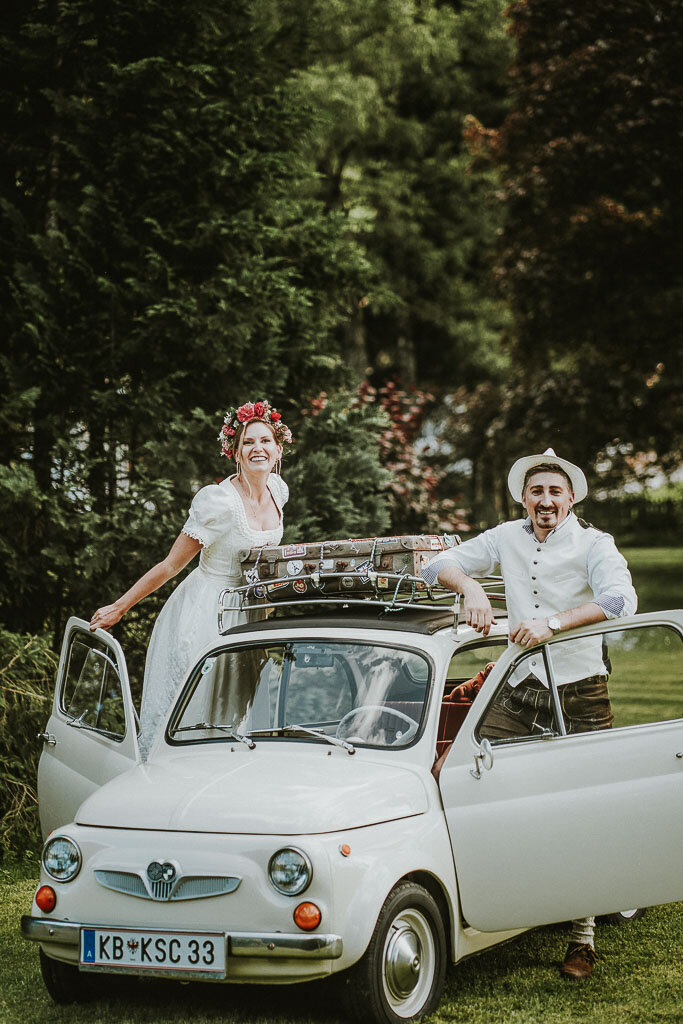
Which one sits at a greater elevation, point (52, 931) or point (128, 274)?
point (128, 274)

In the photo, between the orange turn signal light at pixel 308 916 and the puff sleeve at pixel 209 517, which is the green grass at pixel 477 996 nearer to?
the orange turn signal light at pixel 308 916

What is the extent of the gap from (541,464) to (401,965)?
2.30 m

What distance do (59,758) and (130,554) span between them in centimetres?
402

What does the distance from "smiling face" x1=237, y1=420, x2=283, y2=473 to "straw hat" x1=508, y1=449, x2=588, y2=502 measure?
1.47m

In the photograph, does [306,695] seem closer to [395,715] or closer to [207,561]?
[395,715]

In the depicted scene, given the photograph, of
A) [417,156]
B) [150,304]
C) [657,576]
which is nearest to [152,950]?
[150,304]

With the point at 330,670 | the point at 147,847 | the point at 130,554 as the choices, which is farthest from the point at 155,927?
the point at 130,554

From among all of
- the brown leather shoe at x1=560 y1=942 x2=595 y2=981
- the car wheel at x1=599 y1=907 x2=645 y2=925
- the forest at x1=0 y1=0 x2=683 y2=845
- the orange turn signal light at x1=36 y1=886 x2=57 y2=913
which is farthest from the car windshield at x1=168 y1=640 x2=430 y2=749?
the forest at x1=0 y1=0 x2=683 y2=845

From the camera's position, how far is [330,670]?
18.5 ft

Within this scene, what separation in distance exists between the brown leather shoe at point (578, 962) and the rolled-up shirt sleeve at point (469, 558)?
172cm

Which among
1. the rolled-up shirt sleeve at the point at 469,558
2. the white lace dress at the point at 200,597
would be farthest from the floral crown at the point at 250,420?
the rolled-up shirt sleeve at the point at 469,558

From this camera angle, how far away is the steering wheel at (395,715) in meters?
5.27

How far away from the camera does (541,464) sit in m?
5.72

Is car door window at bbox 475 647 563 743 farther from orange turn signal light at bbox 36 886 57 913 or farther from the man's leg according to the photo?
orange turn signal light at bbox 36 886 57 913
